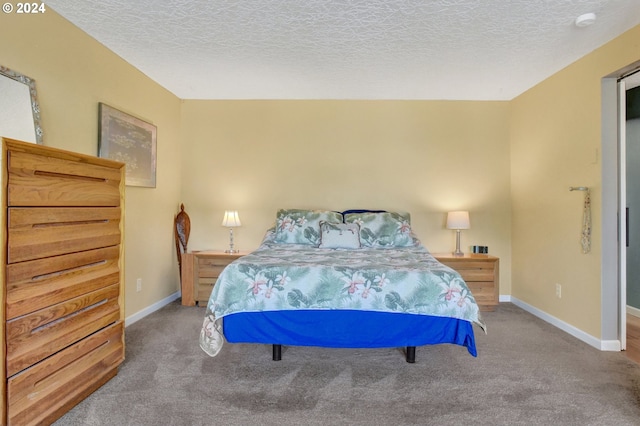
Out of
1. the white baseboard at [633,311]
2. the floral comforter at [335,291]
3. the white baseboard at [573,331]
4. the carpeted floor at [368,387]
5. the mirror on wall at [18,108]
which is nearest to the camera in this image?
the carpeted floor at [368,387]

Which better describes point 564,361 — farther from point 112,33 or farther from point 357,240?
point 112,33

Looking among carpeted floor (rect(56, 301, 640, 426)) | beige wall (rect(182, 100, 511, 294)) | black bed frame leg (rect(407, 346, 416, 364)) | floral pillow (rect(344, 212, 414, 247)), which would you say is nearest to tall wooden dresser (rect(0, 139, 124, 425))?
carpeted floor (rect(56, 301, 640, 426))

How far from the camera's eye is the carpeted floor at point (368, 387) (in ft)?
5.48

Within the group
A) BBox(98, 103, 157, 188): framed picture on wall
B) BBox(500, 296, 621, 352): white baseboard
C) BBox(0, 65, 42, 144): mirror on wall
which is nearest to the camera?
BBox(0, 65, 42, 144): mirror on wall

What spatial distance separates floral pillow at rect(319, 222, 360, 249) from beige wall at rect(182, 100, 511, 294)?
81cm

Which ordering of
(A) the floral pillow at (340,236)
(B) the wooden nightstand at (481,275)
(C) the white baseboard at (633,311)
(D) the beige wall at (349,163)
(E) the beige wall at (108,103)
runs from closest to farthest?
(E) the beige wall at (108,103) → (A) the floral pillow at (340,236) → (C) the white baseboard at (633,311) → (B) the wooden nightstand at (481,275) → (D) the beige wall at (349,163)

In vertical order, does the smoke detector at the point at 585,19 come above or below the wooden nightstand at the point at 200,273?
above

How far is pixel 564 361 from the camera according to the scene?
2.31 meters

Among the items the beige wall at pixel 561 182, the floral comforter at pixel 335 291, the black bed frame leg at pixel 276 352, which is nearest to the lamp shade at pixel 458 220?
the beige wall at pixel 561 182

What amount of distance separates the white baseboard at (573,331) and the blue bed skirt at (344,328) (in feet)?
4.58

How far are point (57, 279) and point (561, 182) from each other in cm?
393

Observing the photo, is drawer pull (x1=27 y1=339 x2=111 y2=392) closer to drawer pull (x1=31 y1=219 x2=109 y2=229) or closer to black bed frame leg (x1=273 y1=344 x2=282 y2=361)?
drawer pull (x1=31 y1=219 x2=109 y2=229)

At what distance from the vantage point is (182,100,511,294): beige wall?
398 cm

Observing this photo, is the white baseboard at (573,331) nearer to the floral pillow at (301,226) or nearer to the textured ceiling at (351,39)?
the floral pillow at (301,226)
